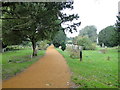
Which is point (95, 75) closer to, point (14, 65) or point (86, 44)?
point (14, 65)

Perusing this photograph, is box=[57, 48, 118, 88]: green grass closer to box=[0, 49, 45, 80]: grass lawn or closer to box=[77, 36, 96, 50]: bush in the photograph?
box=[0, 49, 45, 80]: grass lawn

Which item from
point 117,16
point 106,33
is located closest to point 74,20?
point 117,16

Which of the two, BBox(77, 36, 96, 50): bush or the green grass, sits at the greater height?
BBox(77, 36, 96, 50): bush

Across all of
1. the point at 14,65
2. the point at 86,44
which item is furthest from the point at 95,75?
the point at 86,44

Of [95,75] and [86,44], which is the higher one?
[86,44]

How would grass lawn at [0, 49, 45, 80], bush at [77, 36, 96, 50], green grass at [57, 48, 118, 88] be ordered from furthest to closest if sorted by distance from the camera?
bush at [77, 36, 96, 50]
grass lawn at [0, 49, 45, 80]
green grass at [57, 48, 118, 88]

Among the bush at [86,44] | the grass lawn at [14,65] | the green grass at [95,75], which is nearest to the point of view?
the green grass at [95,75]

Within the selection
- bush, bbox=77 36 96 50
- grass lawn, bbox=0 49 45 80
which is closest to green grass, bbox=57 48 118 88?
grass lawn, bbox=0 49 45 80

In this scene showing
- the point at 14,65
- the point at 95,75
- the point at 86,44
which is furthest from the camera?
the point at 86,44

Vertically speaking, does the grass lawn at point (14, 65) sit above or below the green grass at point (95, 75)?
above

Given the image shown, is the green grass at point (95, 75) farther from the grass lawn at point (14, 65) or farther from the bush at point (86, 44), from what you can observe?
the bush at point (86, 44)

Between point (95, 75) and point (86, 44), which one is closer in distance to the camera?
point (95, 75)

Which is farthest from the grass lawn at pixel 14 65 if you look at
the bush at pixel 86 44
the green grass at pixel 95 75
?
the bush at pixel 86 44

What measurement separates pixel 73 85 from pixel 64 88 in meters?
0.66
